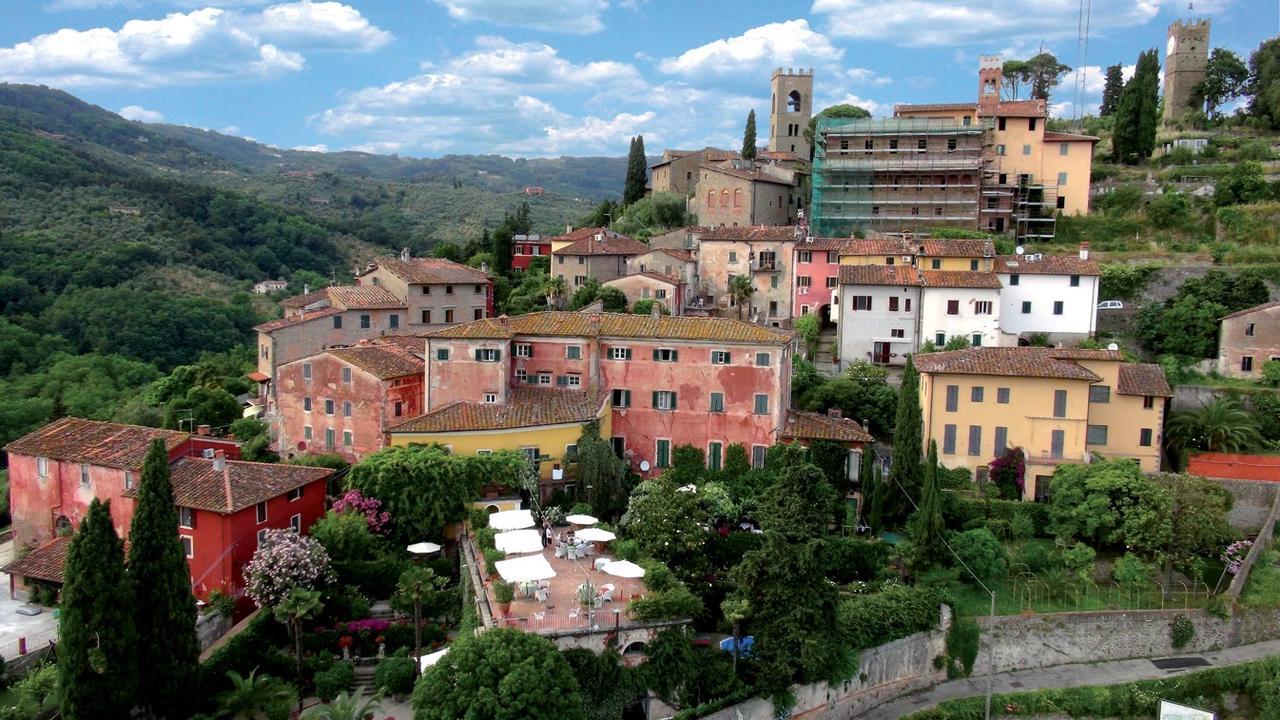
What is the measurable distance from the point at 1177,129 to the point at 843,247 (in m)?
43.9

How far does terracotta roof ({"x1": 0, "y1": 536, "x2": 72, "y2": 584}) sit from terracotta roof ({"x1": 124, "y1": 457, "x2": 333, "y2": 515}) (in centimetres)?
347

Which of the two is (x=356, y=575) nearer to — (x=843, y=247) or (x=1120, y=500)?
(x=1120, y=500)

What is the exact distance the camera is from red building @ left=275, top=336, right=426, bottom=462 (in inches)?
1540

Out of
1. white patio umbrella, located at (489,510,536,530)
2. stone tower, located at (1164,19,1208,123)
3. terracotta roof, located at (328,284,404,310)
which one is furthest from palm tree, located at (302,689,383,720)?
stone tower, located at (1164,19,1208,123)

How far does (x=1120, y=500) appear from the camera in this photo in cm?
3378

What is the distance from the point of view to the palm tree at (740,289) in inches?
2153

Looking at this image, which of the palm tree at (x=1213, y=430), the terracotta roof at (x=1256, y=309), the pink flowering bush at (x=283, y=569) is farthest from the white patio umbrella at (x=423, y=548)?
the terracotta roof at (x=1256, y=309)

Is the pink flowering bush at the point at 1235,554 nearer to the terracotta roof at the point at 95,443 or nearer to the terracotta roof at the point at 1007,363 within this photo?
the terracotta roof at the point at 1007,363

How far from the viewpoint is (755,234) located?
58062mm

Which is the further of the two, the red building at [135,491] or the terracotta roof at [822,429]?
the terracotta roof at [822,429]

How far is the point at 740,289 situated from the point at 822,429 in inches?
705

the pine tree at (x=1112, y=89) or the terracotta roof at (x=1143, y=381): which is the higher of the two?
the pine tree at (x=1112, y=89)

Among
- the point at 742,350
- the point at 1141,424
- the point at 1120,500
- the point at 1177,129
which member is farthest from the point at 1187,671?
the point at 1177,129

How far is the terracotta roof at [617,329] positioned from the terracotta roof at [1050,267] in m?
16.1
